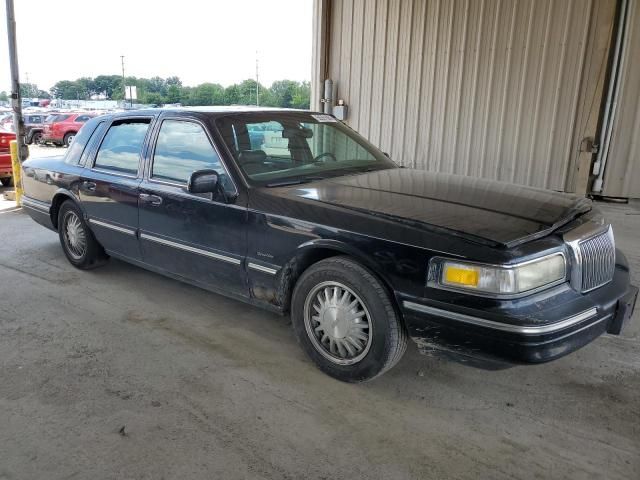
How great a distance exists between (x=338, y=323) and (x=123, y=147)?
2666 mm

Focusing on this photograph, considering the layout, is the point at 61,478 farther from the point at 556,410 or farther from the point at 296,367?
the point at 556,410

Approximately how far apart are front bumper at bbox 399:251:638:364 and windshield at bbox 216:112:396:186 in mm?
1446

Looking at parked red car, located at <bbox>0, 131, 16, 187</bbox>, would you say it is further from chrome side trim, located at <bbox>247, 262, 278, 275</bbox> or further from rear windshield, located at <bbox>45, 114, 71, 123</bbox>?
rear windshield, located at <bbox>45, 114, 71, 123</bbox>

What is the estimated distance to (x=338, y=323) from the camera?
313 cm

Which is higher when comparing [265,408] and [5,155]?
[5,155]

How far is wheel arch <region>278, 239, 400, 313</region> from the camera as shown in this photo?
2.93 meters

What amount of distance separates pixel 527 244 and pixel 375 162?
1964 mm

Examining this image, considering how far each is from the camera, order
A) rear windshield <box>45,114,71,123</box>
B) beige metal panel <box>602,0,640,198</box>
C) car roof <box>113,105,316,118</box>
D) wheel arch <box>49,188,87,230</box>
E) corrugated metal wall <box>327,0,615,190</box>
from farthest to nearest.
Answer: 1. rear windshield <box>45,114,71,123</box>
2. corrugated metal wall <box>327,0,615,190</box>
3. beige metal panel <box>602,0,640,198</box>
4. wheel arch <box>49,188,87,230</box>
5. car roof <box>113,105,316,118</box>

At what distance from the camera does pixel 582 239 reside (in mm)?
2895

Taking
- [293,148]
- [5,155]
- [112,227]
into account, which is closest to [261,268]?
[293,148]

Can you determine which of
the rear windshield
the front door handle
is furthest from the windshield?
the rear windshield

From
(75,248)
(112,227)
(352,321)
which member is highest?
(112,227)

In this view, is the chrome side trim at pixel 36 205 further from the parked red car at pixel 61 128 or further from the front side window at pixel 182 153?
the parked red car at pixel 61 128

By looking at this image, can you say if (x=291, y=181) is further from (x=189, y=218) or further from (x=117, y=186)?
(x=117, y=186)
